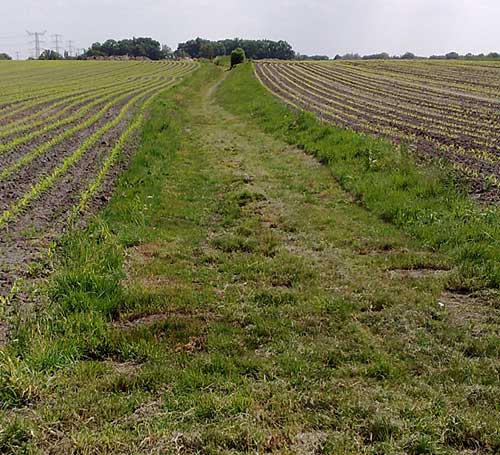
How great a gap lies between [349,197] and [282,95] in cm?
2005

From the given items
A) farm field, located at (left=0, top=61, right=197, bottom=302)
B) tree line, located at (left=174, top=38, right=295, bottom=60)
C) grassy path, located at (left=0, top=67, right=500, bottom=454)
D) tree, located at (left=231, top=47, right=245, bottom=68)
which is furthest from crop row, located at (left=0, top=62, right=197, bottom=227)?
tree line, located at (left=174, top=38, right=295, bottom=60)

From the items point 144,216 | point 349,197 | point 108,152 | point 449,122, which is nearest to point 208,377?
point 144,216

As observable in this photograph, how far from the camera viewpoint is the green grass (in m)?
6.64

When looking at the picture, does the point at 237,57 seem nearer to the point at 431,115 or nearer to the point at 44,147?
the point at 431,115

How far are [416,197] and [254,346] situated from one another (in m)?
5.40

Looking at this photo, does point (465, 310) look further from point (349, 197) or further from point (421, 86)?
point (421, 86)

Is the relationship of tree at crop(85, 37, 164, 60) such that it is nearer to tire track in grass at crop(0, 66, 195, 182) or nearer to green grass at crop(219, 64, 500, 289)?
tire track in grass at crop(0, 66, 195, 182)

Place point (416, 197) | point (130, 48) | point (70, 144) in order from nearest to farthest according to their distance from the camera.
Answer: point (416, 197) → point (70, 144) → point (130, 48)

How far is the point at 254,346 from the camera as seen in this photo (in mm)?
4758

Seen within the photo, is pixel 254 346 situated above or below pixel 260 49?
below

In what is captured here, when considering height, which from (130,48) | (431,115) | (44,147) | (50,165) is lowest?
(50,165)

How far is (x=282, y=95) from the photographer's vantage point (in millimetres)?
28906

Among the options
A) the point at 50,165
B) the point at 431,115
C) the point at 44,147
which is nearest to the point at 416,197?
the point at 50,165

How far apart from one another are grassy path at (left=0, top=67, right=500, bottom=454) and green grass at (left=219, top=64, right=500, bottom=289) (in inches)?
13.3
